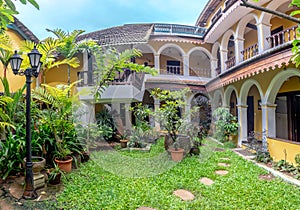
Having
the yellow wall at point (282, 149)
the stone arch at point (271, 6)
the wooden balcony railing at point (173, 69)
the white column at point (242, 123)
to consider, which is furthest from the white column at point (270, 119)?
the wooden balcony railing at point (173, 69)

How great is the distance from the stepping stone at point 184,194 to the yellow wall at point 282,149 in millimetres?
3883

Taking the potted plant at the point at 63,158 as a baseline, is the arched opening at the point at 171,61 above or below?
above

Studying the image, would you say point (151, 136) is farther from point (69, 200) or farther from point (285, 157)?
point (69, 200)

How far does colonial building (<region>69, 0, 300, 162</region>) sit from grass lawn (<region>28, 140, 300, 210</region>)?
205 cm

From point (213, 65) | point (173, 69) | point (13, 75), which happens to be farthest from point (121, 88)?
point (213, 65)

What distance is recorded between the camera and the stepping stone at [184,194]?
184 inches

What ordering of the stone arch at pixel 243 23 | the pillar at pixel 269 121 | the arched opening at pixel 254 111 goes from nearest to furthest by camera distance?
the pillar at pixel 269 121, the stone arch at pixel 243 23, the arched opening at pixel 254 111

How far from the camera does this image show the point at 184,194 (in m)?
4.88

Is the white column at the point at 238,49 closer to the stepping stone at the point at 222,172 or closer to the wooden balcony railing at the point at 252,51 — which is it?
the wooden balcony railing at the point at 252,51

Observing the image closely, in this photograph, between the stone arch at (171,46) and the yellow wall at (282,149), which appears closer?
the yellow wall at (282,149)

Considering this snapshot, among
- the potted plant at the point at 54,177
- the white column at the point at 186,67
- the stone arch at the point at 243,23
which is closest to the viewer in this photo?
the potted plant at the point at 54,177

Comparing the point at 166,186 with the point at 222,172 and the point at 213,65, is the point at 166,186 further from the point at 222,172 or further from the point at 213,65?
the point at 213,65


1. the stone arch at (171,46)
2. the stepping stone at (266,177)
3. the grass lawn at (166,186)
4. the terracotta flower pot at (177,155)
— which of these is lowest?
the stepping stone at (266,177)

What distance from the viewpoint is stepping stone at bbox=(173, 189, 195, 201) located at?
15.3ft
